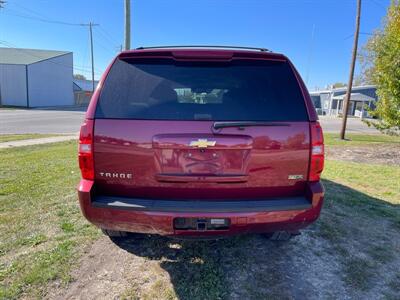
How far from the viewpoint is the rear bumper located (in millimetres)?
2221

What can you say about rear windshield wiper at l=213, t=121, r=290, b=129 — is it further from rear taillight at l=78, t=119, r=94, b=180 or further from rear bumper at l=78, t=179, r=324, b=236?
rear taillight at l=78, t=119, r=94, b=180

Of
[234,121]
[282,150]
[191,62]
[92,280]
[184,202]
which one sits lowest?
[92,280]

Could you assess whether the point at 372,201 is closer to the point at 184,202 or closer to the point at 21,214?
the point at 184,202

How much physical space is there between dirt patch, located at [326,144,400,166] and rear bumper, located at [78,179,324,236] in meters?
7.51

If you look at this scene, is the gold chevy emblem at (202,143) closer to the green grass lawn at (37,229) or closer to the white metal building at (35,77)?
the green grass lawn at (37,229)

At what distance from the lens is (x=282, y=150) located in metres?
2.30

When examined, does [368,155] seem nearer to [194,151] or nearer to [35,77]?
[194,151]

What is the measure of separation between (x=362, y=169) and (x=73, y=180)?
695cm

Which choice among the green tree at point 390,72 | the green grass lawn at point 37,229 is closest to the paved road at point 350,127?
the green tree at point 390,72

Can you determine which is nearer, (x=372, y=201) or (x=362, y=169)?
(x=372, y=201)

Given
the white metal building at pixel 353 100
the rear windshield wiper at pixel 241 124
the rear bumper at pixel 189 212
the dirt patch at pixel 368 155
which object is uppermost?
the white metal building at pixel 353 100

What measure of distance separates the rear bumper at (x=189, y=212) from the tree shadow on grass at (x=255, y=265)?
0.61 m

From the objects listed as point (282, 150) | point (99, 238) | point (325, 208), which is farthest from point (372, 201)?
point (99, 238)

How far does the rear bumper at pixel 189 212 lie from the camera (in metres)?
2.22
